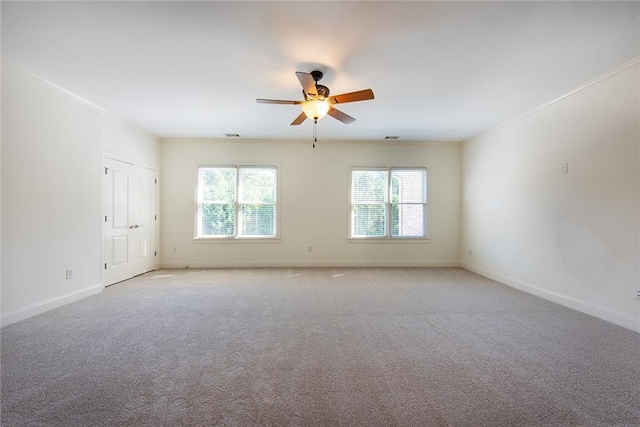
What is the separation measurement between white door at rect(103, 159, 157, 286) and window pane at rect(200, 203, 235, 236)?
37.6 inches

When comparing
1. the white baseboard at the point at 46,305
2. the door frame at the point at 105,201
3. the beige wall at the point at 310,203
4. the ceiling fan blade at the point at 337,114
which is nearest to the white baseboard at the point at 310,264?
the beige wall at the point at 310,203

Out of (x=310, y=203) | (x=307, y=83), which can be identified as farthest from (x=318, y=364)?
(x=310, y=203)

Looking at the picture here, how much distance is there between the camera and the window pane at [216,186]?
5.69 metres

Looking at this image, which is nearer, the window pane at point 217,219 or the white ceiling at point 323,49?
the white ceiling at point 323,49

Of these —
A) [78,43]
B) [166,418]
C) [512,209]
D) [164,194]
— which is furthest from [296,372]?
[164,194]

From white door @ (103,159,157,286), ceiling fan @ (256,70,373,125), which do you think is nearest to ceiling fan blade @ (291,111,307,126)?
ceiling fan @ (256,70,373,125)

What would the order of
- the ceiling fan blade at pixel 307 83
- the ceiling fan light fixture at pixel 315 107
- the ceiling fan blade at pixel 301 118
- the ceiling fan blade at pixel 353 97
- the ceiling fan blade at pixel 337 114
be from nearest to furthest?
the ceiling fan blade at pixel 307 83
the ceiling fan blade at pixel 353 97
the ceiling fan light fixture at pixel 315 107
the ceiling fan blade at pixel 337 114
the ceiling fan blade at pixel 301 118

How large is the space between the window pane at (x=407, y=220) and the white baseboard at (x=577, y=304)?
64.5 inches

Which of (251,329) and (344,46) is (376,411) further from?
(344,46)

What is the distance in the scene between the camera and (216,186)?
570 cm

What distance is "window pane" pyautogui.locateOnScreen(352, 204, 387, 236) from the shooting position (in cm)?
584

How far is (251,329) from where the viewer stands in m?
2.71

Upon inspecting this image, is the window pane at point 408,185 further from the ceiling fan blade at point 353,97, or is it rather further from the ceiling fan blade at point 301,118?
the ceiling fan blade at point 353,97

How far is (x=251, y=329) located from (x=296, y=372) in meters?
0.92
